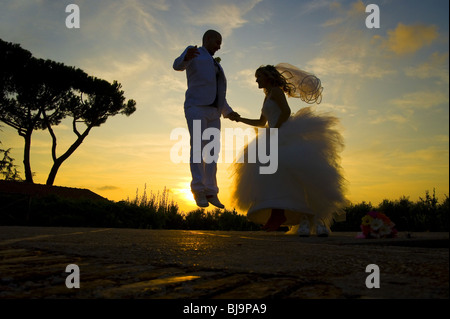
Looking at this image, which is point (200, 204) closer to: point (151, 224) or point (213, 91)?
point (213, 91)

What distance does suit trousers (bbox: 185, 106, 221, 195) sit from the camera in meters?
5.21

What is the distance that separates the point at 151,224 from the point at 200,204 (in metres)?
4.44

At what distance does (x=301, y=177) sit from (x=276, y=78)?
5.13 feet

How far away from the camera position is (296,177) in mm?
4676

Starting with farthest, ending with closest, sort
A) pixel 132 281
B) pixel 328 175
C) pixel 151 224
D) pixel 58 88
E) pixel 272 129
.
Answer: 1. pixel 58 88
2. pixel 151 224
3. pixel 272 129
4. pixel 328 175
5. pixel 132 281

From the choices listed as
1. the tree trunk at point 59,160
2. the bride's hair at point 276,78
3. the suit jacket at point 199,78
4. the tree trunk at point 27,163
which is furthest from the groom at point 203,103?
the tree trunk at point 27,163

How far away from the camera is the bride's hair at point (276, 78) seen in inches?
211

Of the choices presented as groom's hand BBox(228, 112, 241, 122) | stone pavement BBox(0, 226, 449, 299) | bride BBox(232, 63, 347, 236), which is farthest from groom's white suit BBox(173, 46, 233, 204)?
stone pavement BBox(0, 226, 449, 299)

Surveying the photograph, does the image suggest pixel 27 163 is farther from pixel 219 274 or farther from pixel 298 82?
pixel 219 274

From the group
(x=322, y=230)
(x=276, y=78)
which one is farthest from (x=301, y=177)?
(x=276, y=78)

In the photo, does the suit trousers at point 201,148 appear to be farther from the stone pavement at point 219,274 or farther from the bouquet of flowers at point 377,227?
the stone pavement at point 219,274

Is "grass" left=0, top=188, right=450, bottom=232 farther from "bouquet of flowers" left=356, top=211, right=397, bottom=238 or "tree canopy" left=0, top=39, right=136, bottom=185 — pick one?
"tree canopy" left=0, top=39, right=136, bottom=185
